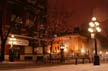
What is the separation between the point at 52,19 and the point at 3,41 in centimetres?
1172

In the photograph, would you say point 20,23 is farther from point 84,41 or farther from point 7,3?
point 84,41

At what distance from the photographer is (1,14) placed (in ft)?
174

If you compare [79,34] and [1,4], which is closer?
[1,4]

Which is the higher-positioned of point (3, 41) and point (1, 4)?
point (1, 4)

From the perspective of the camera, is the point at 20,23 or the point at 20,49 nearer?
the point at 20,23

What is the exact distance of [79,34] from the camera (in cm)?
10844

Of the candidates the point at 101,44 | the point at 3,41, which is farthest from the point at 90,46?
the point at 3,41

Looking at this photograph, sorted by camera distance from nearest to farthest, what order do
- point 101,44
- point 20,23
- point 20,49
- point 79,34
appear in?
point 20,23
point 20,49
point 79,34
point 101,44

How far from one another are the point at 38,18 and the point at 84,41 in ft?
175

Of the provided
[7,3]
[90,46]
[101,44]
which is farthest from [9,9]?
[101,44]

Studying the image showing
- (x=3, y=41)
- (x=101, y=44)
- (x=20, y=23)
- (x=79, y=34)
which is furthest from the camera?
(x=101, y=44)

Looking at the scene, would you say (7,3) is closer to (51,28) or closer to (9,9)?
(9,9)

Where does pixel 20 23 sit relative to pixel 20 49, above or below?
above

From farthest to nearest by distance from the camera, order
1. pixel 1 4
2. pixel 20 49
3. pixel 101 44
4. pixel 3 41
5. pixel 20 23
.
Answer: pixel 101 44, pixel 20 49, pixel 20 23, pixel 1 4, pixel 3 41
